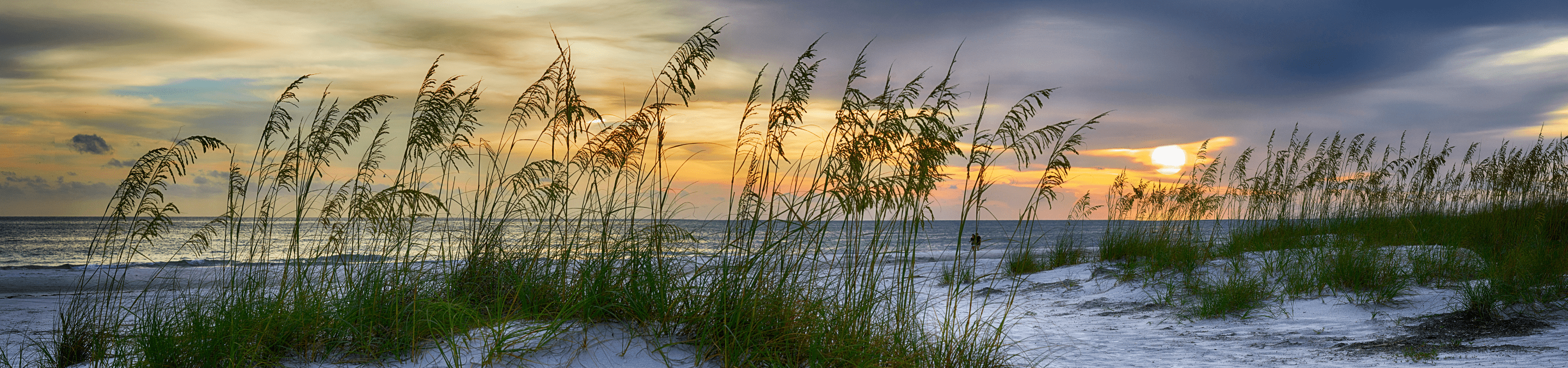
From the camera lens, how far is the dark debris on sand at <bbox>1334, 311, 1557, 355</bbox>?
4.62m

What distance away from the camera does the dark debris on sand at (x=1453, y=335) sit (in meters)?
4.62

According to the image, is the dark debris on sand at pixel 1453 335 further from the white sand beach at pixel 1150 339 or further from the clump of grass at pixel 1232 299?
the clump of grass at pixel 1232 299

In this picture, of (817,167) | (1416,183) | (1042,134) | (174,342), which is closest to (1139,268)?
(1416,183)

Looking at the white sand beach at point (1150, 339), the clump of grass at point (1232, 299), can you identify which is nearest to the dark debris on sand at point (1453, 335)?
the white sand beach at point (1150, 339)

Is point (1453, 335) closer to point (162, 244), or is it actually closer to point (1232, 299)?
point (1232, 299)

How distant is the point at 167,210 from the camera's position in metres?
4.19

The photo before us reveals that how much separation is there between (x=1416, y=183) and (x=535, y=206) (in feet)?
36.9

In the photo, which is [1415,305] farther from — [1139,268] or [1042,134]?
[1042,134]

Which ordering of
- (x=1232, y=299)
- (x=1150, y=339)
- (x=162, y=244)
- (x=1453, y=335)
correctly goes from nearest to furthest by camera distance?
(x=1453, y=335), (x=1150, y=339), (x=1232, y=299), (x=162, y=244)

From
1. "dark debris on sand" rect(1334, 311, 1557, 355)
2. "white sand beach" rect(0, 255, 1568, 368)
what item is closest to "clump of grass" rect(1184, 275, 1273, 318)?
"white sand beach" rect(0, 255, 1568, 368)

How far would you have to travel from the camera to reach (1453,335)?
501cm

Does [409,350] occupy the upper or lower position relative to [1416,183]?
lower

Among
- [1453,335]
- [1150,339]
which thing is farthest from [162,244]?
[1453,335]

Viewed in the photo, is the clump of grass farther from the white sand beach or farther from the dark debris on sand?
the dark debris on sand
